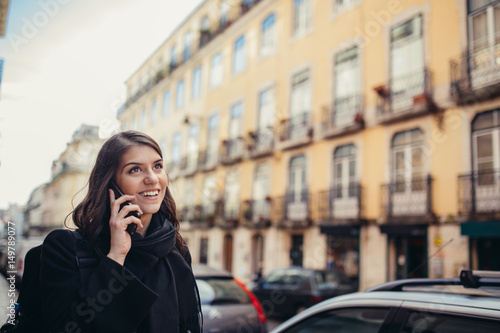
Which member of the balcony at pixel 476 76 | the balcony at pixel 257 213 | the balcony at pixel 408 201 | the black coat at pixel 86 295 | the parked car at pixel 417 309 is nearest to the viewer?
the black coat at pixel 86 295

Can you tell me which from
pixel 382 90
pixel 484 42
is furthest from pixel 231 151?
pixel 484 42

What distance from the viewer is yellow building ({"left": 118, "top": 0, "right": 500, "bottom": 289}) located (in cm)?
1243

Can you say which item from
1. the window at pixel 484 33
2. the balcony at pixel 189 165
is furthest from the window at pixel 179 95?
the window at pixel 484 33

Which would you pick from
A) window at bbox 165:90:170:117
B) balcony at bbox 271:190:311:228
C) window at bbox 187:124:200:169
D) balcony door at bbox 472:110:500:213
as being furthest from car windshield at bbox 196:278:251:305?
window at bbox 165:90:170:117

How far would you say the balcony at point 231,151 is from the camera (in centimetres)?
2210

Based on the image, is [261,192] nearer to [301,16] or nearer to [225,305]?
[301,16]

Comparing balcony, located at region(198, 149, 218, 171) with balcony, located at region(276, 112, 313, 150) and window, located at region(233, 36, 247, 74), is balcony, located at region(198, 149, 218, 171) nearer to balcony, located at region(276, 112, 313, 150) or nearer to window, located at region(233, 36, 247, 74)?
window, located at region(233, 36, 247, 74)

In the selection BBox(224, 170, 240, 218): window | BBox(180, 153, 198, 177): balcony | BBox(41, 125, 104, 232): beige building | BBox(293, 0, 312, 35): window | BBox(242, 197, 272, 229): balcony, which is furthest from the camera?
BBox(180, 153, 198, 177): balcony

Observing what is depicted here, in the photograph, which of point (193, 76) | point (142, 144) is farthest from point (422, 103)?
point (193, 76)

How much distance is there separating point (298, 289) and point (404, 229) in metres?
4.63

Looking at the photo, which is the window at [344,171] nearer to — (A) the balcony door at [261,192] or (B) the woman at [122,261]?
(A) the balcony door at [261,192]

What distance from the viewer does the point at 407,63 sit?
14461 mm

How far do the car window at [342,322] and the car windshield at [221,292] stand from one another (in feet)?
8.41

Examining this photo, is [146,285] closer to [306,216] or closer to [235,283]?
[235,283]
